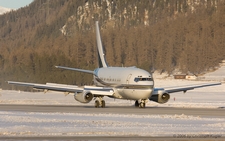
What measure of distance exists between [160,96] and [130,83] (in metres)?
3.81

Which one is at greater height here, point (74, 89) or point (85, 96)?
point (74, 89)

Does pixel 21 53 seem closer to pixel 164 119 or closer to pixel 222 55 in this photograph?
pixel 222 55

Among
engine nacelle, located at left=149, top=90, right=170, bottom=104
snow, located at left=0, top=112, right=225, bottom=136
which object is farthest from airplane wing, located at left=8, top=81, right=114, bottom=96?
snow, located at left=0, top=112, right=225, bottom=136

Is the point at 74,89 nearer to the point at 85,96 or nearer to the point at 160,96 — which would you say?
the point at 85,96

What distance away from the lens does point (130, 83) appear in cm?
5219

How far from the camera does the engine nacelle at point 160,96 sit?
54531 millimetres

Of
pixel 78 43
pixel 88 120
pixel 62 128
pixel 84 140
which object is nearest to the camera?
pixel 84 140

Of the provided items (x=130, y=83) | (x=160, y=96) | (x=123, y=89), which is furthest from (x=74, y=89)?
(x=160, y=96)

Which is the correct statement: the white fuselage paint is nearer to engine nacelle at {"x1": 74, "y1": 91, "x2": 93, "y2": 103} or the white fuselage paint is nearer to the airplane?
the airplane

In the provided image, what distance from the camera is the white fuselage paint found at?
5088 cm

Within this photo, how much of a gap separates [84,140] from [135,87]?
2657cm

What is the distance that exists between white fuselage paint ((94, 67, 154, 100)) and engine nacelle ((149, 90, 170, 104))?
275 cm

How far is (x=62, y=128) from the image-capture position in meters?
30.1

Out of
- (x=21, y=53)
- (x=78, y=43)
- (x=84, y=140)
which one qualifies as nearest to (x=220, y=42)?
(x=78, y=43)
